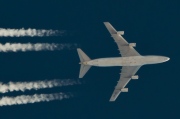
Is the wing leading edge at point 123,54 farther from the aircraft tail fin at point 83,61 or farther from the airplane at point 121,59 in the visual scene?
the aircraft tail fin at point 83,61

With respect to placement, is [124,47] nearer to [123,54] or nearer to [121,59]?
[123,54]

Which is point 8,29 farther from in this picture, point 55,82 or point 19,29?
point 55,82

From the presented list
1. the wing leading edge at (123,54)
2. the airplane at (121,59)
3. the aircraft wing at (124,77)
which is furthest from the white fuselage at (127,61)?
the aircraft wing at (124,77)

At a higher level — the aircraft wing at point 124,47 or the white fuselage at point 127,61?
the aircraft wing at point 124,47

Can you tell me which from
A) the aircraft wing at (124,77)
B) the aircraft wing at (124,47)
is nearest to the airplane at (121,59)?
the aircraft wing at (124,47)

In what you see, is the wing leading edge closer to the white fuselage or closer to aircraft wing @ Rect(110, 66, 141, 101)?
aircraft wing @ Rect(110, 66, 141, 101)

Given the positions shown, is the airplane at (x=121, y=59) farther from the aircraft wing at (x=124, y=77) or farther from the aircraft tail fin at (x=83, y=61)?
the aircraft wing at (x=124, y=77)

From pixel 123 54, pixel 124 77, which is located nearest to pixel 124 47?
pixel 123 54

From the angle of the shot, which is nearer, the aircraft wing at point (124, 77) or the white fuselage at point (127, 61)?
the white fuselage at point (127, 61)
